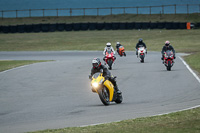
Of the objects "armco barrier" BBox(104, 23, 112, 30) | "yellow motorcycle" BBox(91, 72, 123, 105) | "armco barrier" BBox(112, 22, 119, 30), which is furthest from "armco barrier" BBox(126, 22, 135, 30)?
"yellow motorcycle" BBox(91, 72, 123, 105)

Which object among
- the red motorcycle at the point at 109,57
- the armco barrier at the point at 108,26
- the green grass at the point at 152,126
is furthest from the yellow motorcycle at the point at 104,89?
the armco barrier at the point at 108,26

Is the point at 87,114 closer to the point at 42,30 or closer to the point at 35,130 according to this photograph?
the point at 35,130

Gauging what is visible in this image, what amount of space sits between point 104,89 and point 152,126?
3913mm

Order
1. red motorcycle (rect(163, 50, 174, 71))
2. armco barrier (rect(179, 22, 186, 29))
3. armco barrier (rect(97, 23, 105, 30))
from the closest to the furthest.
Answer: red motorcycle (rect(163, 50, 174, 71)), armco barrier (rect(179, 22, 186, 29)), armco barrier (rect(97, 23, 105, 30))

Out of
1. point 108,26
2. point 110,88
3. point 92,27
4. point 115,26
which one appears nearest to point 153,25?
point 115,26

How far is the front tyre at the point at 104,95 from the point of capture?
12.3 meters

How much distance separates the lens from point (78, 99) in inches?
553

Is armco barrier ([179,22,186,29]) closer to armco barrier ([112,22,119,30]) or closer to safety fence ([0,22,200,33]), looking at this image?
safety fence ([0,22,200,33])

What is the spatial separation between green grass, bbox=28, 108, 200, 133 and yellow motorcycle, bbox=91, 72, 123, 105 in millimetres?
2668

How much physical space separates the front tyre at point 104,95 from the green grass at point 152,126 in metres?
2.68

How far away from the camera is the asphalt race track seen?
10.2 m

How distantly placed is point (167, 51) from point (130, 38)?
37.7 metres

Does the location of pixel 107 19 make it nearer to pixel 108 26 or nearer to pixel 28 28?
pixel 108 26

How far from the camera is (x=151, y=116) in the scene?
1012 centimetres
